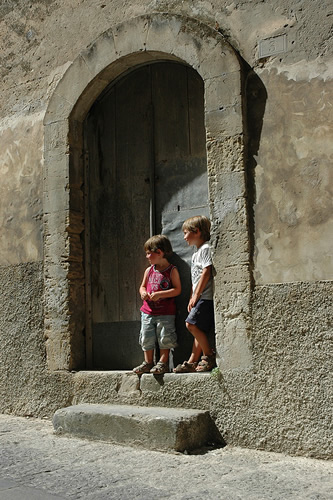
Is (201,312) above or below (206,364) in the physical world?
above

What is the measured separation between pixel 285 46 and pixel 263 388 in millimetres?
2363

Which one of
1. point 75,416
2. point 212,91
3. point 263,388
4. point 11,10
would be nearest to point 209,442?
point 263,388

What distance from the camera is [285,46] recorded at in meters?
4.20

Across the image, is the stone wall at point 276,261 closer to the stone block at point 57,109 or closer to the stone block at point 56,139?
the stone block at point 57,109

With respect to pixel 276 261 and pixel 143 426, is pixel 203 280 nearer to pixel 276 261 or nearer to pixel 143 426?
pixel 276 261

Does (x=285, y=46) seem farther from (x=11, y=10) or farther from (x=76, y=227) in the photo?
(x=11, y=10)

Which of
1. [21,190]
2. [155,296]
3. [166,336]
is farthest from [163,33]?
[166,336]

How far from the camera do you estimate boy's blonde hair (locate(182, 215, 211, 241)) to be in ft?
15.3

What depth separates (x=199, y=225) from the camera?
15.3 ft

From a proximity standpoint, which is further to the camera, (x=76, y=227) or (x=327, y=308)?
(x=76, y=227)

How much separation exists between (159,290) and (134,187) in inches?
40.2

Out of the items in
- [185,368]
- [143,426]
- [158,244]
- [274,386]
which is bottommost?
[143,426]

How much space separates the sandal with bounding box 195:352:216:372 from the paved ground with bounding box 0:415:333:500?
0.59 metres

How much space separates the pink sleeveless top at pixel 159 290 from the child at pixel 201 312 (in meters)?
0.24
